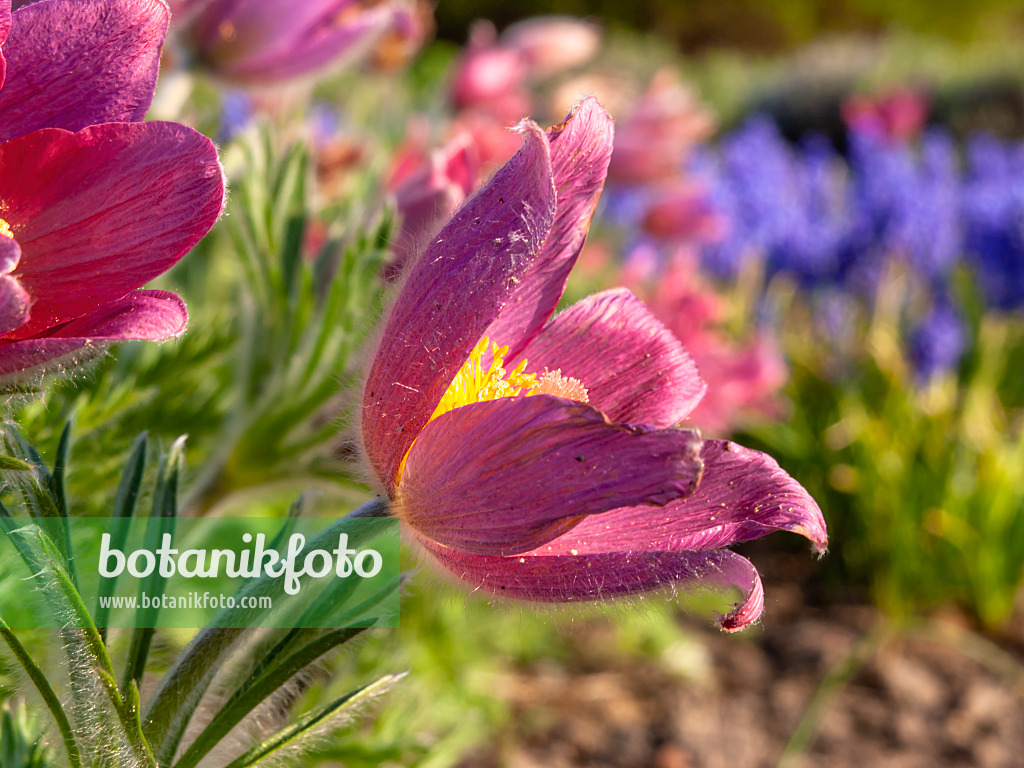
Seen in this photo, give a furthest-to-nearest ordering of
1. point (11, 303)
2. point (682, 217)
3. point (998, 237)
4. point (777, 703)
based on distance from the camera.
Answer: point (998, 237)
point (777, 703)
point (682, 217)
point (11, 303)

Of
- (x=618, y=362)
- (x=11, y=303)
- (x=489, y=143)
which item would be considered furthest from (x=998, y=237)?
(x=11, y=303)

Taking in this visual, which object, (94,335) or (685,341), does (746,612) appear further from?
(685,341)

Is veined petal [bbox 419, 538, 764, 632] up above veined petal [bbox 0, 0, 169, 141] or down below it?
below

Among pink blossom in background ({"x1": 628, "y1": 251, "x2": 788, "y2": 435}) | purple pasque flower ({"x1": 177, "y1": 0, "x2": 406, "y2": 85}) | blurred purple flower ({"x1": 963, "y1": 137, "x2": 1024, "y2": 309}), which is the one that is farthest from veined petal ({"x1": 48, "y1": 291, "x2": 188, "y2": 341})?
blurred purple flower ({"x1": 963, "y1": 137, "x2": 1024, "y2": 309})

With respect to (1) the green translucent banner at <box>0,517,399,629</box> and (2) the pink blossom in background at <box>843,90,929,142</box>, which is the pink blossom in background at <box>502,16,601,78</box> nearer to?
(1) the green translucent banner at <box>0,517,399,629</box>

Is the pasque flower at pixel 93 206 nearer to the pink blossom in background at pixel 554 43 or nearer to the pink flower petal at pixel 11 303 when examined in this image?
the pink flower petal at pixel 11 303

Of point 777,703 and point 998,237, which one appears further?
point 998,237

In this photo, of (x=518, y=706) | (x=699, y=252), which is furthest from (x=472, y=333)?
(x=699, y=252)
